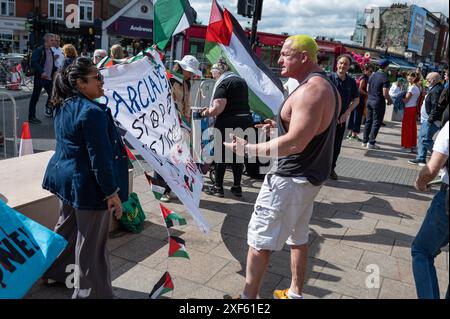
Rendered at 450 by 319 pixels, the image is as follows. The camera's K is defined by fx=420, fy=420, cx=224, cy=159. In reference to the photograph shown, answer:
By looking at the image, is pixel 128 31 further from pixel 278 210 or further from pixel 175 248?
pixel 278 210

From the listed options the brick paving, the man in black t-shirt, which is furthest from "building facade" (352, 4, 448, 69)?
the brick paving

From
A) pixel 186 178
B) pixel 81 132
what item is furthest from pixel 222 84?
pixel 81 132

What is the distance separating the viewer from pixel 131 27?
135 feet

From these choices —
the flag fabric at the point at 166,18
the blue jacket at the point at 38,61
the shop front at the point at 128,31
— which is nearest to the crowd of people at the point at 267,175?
the flag fabric at the point at 166,18

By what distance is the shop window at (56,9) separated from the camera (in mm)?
41656

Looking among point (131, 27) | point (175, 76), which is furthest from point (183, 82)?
point (131, 27)

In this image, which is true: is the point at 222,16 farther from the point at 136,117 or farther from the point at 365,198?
the point at 365,198

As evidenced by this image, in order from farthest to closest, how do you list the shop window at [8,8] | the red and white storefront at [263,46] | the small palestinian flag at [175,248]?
the shop window at [8,8] < the red and white storefront at [263,46] < the small palestinian flag at [175,248]

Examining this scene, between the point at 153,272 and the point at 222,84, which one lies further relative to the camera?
the point at 222,84

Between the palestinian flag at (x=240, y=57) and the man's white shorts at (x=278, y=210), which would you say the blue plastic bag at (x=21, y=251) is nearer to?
the man's white shorts at (x=278, y=210)

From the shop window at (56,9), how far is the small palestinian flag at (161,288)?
4454 cm

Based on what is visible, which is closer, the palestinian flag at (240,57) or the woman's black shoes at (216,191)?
the palestinian flag at (240,57)
